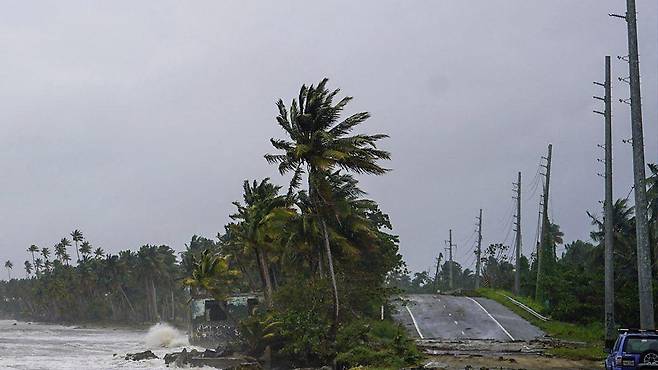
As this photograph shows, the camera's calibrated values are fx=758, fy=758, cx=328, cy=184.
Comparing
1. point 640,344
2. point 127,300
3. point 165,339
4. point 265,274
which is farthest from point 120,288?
point 640,344

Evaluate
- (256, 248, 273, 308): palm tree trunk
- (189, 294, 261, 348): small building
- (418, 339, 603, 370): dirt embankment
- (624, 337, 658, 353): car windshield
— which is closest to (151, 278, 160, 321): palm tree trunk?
(189, 294, 261, 348): small building

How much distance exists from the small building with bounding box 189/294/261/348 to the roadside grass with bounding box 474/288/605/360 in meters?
20.3

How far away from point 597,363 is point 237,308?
36102 mm

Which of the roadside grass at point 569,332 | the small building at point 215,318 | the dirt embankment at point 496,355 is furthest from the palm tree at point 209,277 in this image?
the dirt embankment at point 496,355

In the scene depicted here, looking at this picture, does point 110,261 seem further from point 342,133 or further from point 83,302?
point 342,133

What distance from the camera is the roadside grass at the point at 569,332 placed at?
3144 centimetres

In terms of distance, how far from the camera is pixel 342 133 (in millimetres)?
35000

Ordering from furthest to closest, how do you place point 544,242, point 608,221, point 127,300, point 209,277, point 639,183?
1. point 127,300
2. point 209,277
3. point 544,242
4. point 608,221
5. point 639,183

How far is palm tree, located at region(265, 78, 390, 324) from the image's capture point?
112 ft

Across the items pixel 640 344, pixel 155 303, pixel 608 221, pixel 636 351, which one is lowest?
pixel 155 303

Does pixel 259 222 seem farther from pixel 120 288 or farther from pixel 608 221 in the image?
pixel 120 288

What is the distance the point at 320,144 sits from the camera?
1355 inches

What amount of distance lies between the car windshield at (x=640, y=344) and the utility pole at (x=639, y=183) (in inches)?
242

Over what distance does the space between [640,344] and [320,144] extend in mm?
18641
